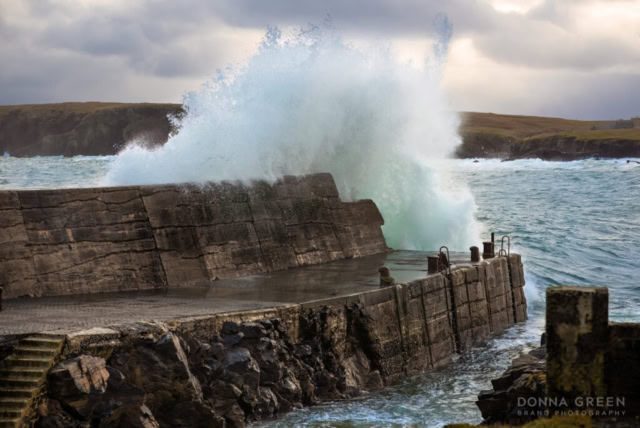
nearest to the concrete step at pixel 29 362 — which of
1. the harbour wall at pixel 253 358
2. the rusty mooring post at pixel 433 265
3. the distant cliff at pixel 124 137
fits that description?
the harbour wall at pixel 253 358

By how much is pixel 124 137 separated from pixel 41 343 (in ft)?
255

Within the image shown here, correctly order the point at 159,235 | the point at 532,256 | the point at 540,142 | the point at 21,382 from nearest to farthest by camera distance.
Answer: the point at 21,382, the point at 159,235, the point at 532,256, the point at 540,142

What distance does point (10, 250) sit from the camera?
10406 millimetres

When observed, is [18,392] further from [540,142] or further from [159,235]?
[540,142]

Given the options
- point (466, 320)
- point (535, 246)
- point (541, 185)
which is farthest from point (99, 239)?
point (541, 185)

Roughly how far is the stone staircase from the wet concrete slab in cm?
29

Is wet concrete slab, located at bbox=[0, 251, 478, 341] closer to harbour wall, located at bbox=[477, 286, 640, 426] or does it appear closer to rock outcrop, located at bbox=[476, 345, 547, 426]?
rock outcrop, located at bbox=[476, 345, 547, 426]

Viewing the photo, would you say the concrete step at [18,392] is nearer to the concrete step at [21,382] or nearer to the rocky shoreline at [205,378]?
the concrete step at [21,382]

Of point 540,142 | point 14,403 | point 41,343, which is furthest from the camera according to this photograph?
point 540,142

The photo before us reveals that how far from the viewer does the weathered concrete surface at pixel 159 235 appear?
419 inches

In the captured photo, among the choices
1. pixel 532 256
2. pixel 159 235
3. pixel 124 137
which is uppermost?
pixel 124 137

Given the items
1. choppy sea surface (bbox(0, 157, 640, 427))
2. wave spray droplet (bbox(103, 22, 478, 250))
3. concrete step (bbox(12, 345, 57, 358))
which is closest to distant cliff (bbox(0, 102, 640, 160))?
choppy sea surface (bbox(0, 157, 640, 427))

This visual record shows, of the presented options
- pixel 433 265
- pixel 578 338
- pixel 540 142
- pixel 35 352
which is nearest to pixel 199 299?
pixel 35 352

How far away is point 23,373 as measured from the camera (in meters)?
7.24
